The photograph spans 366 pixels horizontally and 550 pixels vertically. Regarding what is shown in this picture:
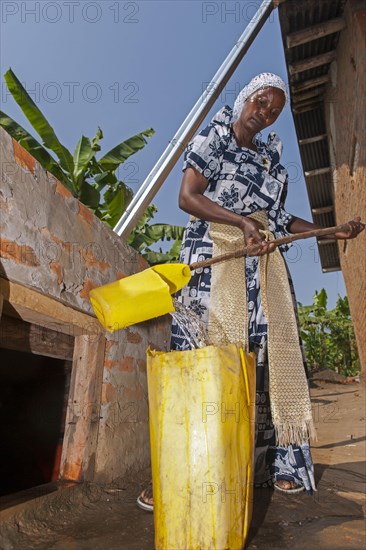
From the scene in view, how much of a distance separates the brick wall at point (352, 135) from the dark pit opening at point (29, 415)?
11.7ft

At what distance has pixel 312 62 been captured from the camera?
592 cm

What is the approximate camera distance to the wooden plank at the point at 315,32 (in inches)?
200

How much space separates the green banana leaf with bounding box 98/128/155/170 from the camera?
6707 mm

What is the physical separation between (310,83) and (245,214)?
5317 millimetres

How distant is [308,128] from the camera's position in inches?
296

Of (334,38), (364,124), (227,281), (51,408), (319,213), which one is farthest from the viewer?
(319,213)

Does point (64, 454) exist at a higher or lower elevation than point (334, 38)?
lower

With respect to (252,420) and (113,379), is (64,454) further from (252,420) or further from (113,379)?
(252,420)

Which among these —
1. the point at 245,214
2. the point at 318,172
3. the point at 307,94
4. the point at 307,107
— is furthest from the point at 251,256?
the point at 318,172

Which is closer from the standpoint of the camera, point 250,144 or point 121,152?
point 250,144

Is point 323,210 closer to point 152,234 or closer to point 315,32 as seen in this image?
point 152,234

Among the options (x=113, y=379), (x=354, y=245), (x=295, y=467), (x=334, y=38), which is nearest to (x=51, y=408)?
(x=113, y=379)

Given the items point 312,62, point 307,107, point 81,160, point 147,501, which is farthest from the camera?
point 307,107

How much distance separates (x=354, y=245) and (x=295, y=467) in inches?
171
